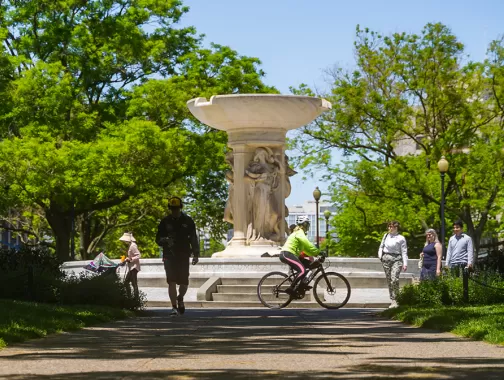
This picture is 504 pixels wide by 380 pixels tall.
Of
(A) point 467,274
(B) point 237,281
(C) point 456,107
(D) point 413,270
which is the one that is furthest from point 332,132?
(A) point 467,274

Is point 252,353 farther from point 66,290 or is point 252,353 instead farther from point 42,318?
point 66,290

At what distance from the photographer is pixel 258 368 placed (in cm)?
941

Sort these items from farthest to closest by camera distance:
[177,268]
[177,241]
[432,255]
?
[432,255] → [177,268] → [177,241]

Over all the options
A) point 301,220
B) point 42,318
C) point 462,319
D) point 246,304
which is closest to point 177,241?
point 301,220

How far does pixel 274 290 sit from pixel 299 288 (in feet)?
1.57

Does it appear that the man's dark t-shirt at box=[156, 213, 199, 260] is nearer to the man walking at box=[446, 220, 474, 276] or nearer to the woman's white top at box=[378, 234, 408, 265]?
the woman's white top at box=[378, 234, 408, 265]

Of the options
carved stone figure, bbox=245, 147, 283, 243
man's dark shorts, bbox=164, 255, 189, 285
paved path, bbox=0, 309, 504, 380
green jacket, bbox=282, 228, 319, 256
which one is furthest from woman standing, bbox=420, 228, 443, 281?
carved stone figure, bbox=245, 147, 283, 243

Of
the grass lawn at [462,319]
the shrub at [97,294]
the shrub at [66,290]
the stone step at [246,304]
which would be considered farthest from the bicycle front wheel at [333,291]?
the shrub at [97,294]

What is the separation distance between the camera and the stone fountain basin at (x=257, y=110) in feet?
99.9

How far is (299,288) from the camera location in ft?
69.9

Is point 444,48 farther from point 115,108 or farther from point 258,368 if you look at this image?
point 258,368

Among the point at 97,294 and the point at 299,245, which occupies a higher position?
the point at 299,245

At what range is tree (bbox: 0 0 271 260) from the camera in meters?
45.2

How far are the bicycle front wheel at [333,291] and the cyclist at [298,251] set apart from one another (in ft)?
1.21
